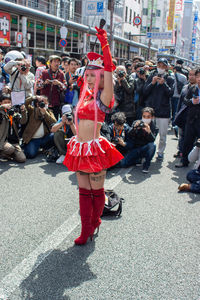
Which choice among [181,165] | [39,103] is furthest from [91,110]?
[181,165]

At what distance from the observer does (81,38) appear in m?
25.6

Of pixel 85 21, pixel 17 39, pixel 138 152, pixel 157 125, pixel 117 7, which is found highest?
pixel 117 7

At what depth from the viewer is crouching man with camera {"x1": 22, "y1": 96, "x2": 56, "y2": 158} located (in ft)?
19.8

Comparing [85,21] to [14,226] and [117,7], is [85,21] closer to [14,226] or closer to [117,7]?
[117,7]

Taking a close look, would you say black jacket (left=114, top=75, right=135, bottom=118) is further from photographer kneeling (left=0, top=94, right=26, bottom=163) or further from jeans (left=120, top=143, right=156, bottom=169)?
photographer kneeling (left=0, top=94, right=26, bottom=163)

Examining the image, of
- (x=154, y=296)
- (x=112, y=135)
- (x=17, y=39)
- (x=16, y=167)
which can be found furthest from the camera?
(x=17, y=39)

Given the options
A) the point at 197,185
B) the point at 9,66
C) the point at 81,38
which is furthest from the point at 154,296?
the point at 81,38

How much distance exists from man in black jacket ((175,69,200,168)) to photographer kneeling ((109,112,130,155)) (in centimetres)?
113

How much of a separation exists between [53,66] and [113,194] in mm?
4052

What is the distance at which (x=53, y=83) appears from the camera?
22.2 feet

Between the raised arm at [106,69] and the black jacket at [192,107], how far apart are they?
316 centimetres

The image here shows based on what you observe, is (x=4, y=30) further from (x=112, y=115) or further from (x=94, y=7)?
(x=112, y=115)

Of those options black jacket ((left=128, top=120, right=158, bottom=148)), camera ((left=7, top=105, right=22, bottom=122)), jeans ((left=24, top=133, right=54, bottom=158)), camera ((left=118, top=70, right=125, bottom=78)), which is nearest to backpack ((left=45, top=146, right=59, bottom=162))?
jeans ((left=24, top=133, right=54, bottom=158))

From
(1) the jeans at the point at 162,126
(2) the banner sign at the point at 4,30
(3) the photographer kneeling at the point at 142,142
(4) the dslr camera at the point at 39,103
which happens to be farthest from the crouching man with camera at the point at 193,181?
(2) the banner sign at the point at 4,30
